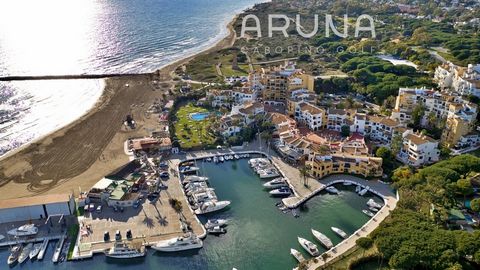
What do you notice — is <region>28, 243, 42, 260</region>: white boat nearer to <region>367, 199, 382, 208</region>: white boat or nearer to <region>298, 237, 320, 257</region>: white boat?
<region>298, 237, 320, 257</region>: white boat

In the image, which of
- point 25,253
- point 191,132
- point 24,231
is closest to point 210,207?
point 25,253

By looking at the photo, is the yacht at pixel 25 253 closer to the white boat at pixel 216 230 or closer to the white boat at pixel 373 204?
A: the white boat at pixel 216 230

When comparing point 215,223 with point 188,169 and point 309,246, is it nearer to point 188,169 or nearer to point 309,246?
point 309,246

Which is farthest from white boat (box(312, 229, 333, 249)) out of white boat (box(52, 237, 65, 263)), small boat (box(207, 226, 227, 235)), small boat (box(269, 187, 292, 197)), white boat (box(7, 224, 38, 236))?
white boat (box(7, 224, 38, 236))

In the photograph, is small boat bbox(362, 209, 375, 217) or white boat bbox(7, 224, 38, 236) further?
small boat bbox(362, 209, 375, 217)

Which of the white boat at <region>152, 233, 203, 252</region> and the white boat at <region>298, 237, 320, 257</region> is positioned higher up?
the white boat at <region>152, 233, 203, 252</region>

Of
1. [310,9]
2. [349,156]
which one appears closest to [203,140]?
[349,156]

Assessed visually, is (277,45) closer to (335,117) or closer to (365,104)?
(365,104)

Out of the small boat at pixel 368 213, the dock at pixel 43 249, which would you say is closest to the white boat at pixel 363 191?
the small boat at pixel 368 213
